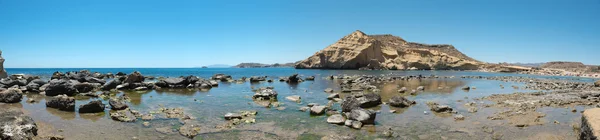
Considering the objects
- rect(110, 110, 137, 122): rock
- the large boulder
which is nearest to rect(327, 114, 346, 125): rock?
rect(110, 110, 137, 122): rock

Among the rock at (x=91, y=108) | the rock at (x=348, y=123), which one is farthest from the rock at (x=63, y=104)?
the rock at (x=348, y=123)

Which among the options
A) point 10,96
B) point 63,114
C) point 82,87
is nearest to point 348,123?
point 63,114

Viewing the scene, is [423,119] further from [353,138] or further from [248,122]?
[248,122]

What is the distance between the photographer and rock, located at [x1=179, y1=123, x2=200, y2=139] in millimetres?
10227

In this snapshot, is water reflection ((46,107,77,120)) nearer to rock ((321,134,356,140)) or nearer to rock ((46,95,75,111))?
rock ((46,95,75,111))

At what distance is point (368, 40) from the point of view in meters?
103

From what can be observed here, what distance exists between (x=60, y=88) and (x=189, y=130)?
648 inches

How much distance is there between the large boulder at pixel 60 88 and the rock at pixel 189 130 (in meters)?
15.2

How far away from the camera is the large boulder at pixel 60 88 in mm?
20500

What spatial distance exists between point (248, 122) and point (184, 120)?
2855 millimetres

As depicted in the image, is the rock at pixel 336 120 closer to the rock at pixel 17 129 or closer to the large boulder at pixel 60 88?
the rock at pixel 17 129

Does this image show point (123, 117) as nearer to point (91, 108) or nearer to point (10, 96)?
point (91, 108)

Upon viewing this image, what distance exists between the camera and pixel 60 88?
2089 centimetres

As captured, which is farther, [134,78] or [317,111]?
[134,78]
